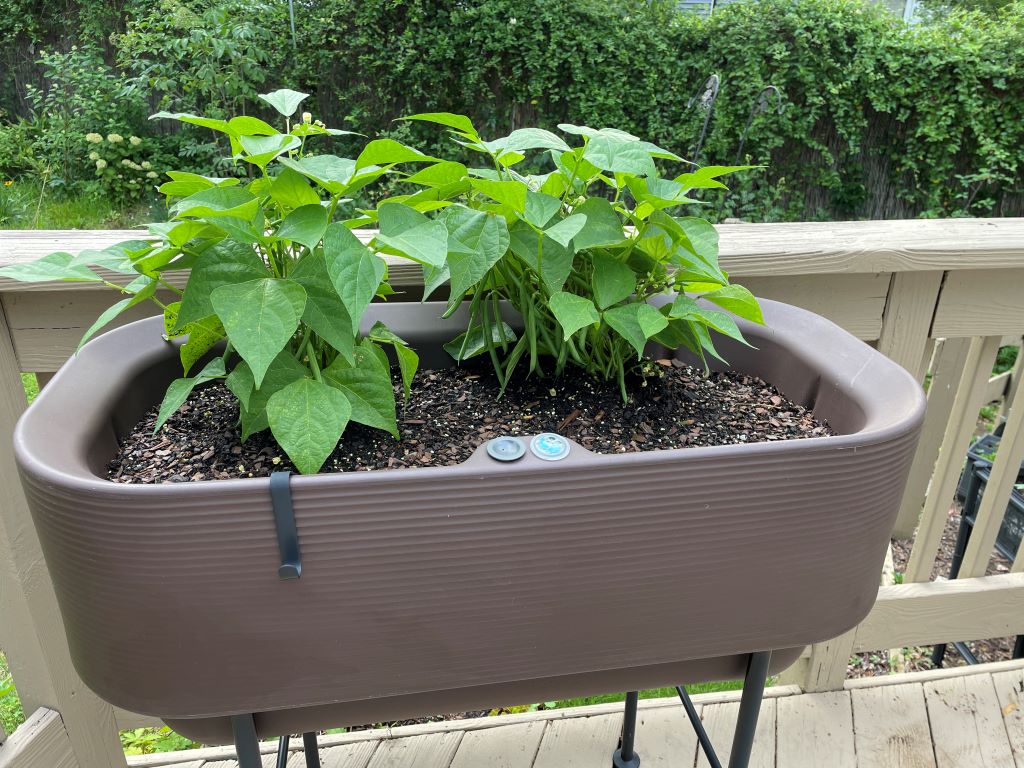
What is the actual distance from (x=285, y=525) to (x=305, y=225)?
0.76 feet

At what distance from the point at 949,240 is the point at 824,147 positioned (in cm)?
459

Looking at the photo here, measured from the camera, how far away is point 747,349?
87cm

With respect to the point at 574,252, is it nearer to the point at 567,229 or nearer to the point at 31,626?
the point at 567,229

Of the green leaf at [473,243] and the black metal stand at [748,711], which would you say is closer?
the green leaf at [473,243]

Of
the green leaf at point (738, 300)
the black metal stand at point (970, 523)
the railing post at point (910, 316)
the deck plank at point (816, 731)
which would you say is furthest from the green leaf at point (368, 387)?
the black metal stand at point (970, 523)

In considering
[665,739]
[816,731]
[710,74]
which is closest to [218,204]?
[665,739]

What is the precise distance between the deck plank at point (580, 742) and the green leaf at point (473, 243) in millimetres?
993

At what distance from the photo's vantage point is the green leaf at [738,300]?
27.5 inches

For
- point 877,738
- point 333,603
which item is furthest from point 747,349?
point 877,738

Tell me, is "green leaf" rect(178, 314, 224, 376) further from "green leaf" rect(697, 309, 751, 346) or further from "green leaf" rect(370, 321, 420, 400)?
"green leaf" rect(697, 309, 751, 346)

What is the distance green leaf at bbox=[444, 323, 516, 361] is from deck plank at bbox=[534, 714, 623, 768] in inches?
33.4

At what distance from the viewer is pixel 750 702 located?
2.58ft

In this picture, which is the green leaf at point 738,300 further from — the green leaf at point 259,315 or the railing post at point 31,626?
the railing post at point 31,626

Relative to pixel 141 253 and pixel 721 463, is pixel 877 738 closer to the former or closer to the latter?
pixel 721 463
